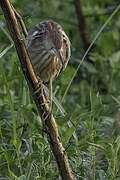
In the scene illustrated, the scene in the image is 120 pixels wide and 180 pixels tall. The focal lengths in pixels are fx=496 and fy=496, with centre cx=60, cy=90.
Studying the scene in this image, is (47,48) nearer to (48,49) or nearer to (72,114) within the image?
(48,49)

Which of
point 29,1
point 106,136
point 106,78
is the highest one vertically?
point 29,1

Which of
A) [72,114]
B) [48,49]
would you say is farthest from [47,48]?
[72,114]

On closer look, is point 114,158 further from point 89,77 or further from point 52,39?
point 89,77

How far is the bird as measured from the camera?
7.06 ft

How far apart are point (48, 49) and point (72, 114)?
66 cm

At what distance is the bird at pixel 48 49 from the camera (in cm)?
215

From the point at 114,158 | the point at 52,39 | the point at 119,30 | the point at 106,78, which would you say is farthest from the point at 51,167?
the point at 119,30

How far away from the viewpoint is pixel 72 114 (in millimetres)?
2734

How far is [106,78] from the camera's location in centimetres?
429

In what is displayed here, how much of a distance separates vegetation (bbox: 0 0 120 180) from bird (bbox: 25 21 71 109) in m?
0.09

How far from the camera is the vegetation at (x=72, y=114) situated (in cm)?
221

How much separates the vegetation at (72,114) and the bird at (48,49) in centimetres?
9

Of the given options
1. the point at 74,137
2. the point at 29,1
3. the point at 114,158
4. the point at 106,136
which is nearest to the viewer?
the point at 114,158

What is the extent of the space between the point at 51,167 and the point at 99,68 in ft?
6.80
